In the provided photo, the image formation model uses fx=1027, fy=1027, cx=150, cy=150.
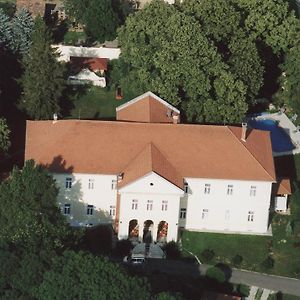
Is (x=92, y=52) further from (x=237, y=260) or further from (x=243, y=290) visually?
(x=243, y=290)

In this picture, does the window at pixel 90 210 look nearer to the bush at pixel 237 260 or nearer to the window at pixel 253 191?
the bush at pixel 237 260

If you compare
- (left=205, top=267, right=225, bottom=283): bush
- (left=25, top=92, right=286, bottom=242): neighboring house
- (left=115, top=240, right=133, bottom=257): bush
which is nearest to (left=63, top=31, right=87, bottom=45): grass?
(left=25, top=92, right=286, bottom=242): neighboring house

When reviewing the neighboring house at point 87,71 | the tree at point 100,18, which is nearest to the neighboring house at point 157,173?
the neighboring house at point 87,71

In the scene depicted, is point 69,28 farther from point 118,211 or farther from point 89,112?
point 118,211

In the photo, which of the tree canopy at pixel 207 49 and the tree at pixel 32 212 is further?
the tree canopy at pixel 207 49

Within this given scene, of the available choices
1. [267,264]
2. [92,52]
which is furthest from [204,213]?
[92,52]

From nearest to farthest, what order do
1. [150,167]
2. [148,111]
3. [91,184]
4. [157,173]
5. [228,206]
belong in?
[157,173] → [150,167] → [91,184] → [228,206] → [148,111]

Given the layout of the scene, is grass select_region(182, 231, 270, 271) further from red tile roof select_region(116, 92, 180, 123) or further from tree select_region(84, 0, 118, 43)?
tree select_region(84, 0, 118, 43)
